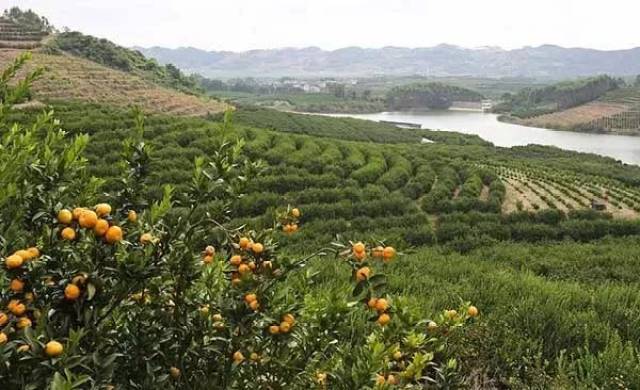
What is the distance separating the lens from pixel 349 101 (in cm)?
14212

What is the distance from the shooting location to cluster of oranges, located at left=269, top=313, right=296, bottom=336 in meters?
2.31

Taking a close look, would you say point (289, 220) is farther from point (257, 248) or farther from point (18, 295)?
point (18, 295)

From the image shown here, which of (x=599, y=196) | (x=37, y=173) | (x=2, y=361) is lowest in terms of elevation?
(x=599, y=196)

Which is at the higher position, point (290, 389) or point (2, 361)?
Answer: point (2, 361)

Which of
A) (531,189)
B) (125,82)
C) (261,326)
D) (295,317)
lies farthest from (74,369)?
(125,82)

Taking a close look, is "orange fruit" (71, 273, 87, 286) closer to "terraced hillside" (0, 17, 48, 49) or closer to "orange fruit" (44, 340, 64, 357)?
"orange fruit" (44, 340, 64, 357)

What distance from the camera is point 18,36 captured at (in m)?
63.8

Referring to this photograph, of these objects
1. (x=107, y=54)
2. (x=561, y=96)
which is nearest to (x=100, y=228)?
Result: (x=107, y=54)

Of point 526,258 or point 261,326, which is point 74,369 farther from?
point 526,258

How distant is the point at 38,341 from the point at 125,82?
59.5m

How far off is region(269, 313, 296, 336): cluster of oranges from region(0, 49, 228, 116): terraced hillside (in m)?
44.6

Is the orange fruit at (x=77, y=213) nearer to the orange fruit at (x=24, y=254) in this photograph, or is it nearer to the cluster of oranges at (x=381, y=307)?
the orange fruit at (x=24, y=254)

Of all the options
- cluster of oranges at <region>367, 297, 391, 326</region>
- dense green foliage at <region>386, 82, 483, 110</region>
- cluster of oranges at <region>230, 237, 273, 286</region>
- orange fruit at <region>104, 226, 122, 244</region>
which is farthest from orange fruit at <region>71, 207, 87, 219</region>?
dense green foliage at <region>386, 82, 483, 110</region>

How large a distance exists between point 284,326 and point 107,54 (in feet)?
252
